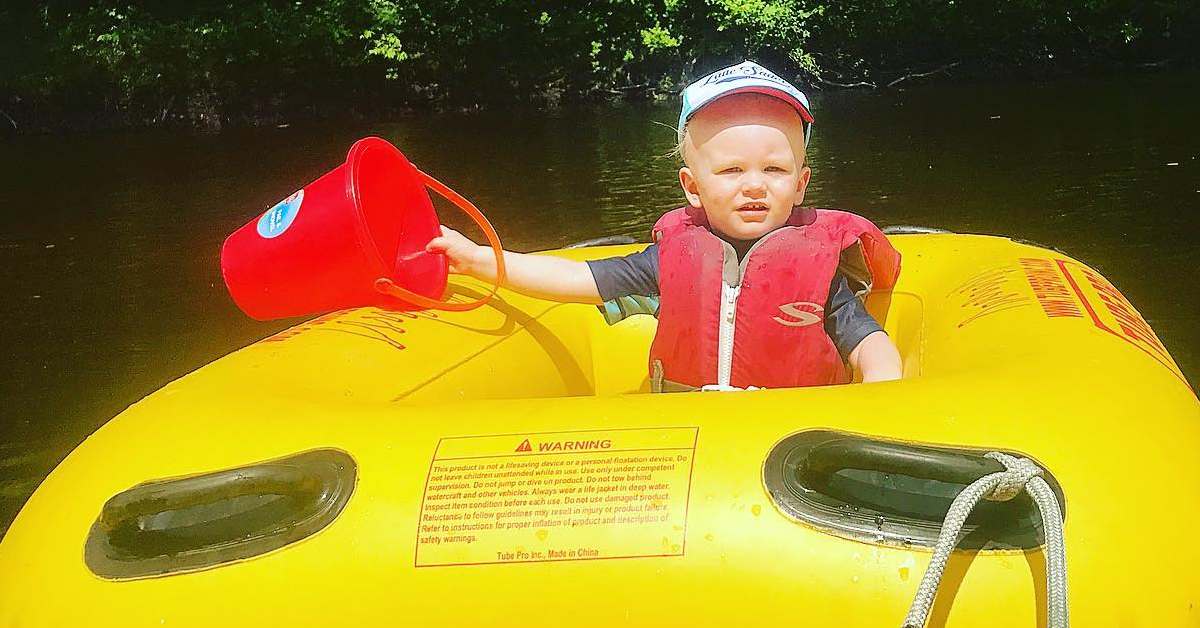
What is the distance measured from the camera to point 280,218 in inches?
97.0

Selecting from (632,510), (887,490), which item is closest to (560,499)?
(632,510)

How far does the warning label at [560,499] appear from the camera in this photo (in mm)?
1672

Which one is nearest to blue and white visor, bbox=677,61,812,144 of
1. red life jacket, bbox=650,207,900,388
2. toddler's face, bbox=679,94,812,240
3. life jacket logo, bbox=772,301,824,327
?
toddler's face, bbox=679,94,812,240

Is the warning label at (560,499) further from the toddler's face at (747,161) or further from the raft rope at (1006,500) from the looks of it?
the toddler's face at (747,161)

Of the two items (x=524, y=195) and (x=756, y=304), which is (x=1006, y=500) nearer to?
(x=756, y=304)

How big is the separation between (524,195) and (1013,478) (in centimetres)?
757

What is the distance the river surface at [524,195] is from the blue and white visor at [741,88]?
1.15m

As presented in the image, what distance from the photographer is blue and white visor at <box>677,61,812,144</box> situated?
2.28 meters

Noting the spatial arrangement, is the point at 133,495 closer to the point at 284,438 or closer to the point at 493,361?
the point at 284,438

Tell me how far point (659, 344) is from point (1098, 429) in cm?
96

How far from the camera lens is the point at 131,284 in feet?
20.7

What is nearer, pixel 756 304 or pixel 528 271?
pixel 756 304

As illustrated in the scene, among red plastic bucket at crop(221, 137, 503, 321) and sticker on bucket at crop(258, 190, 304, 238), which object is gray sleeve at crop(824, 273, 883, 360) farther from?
sticker on bucket at crop(258, 190, 304, 238)

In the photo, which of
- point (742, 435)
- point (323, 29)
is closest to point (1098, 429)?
point (742, 435)
